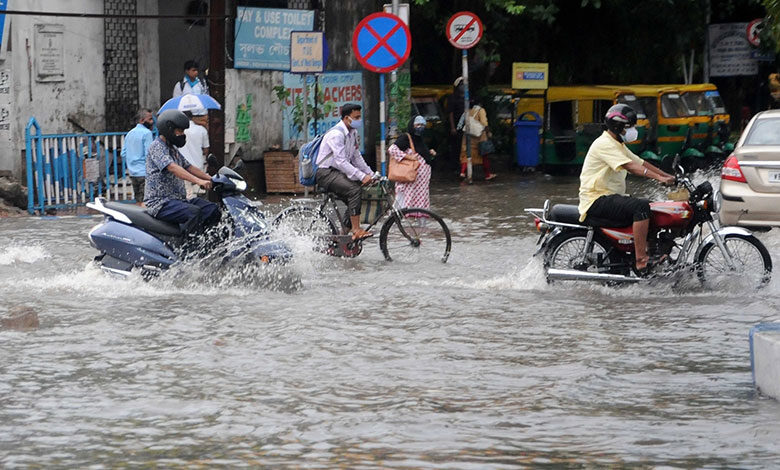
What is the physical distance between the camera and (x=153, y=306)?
1103 cm

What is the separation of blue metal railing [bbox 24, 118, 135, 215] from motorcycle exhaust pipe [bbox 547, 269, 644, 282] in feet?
29.0

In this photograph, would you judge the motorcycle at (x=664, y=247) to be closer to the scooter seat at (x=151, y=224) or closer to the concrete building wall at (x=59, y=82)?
the scooter seat at (x=151, y=224)

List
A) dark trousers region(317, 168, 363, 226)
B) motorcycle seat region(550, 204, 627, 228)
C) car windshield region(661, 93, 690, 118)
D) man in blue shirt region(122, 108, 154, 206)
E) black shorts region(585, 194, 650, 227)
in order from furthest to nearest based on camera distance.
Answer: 1. car windshield region(661, 93, 690, 118)
2. man in blue shirt region(122, 108, 154, 206)
3. dark trousers region(317, 168, 363, 226)
4. motorcycle seat region(550, 204, 627, 228)
5. black shorts region(585, 194, 650, 227)

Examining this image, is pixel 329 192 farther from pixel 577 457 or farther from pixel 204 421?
pixel 577 457

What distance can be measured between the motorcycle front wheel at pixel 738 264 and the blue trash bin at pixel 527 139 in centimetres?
1484

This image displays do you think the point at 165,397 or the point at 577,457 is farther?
the point at 165,397

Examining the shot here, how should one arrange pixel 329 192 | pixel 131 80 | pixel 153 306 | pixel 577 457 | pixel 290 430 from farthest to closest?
1. pixel 131 80
2. pixel 329 192
3. pixel 153 306
4. pixel 290 430
5. pixel 577 457

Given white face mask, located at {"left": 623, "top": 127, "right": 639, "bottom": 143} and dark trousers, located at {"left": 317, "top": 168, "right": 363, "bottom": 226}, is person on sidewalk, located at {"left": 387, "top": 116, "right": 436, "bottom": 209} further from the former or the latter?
white face mask, located at {"left": 623, "top": 127, "right": 639, "bottom": 143}

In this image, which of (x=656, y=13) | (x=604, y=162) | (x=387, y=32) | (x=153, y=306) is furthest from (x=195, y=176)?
(x=656, y=13)

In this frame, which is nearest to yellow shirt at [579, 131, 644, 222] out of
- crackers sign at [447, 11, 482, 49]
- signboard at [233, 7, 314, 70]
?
signboard at [233, 7, 314, 70]

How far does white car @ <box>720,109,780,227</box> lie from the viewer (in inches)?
575

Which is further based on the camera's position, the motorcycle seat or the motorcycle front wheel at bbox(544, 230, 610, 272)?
the motorcycle front wheel at bbox(544, 230, 610, 272)

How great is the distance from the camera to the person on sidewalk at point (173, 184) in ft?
37.8

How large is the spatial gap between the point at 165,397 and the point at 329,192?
6408 mm
